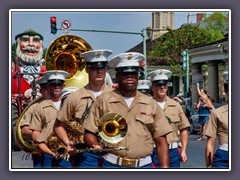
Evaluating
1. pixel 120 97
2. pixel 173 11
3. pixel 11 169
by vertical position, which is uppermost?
pixel 173 11

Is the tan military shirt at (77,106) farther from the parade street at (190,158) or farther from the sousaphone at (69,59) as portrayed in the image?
the sousaphone at (69,59)

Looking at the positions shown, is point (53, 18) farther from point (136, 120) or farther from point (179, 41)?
point (136, 120)

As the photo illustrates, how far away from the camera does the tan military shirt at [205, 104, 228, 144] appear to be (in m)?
9.34

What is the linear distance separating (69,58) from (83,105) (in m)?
2.58

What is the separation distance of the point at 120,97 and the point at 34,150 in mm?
2656

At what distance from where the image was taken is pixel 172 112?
10672 millimetres

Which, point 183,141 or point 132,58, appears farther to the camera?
point 183,141

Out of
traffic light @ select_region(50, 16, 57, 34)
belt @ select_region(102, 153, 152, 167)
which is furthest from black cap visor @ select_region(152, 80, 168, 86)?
belt @ select_region(102, 153, 152, 167)

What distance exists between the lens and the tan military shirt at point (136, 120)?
874cm

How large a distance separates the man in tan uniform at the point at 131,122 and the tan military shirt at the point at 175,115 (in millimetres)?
1650

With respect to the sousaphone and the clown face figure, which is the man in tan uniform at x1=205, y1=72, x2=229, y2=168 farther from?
the sousaphone
